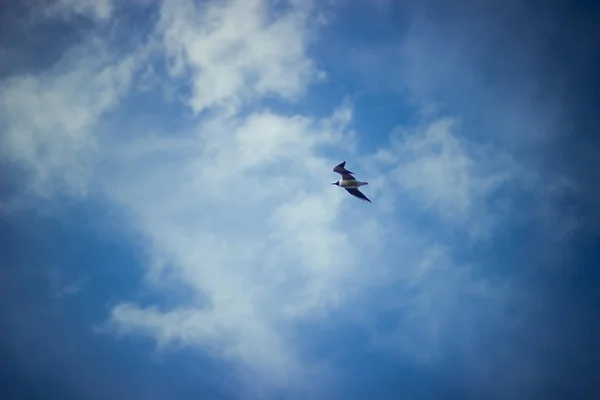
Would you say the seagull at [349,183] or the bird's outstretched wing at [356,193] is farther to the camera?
the bird's outstretched wing at [356,193]

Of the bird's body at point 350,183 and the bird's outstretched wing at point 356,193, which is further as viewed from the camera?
the bird's outstretched wing at point 356,193

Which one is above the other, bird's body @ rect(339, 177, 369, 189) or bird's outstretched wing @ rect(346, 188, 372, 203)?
bird's body @ rect(339, 177, 369, 189)

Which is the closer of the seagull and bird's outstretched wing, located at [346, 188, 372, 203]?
the seagull

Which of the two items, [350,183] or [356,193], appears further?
[356,193]

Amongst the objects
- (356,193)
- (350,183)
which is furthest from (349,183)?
(356,193)

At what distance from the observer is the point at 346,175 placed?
62.2 ft

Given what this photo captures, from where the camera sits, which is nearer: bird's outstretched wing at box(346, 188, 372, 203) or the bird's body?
the bird's body

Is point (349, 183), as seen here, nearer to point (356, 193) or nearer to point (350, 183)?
point (350, 183)

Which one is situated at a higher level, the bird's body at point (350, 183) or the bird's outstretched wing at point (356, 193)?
the bird's body at point (350, 183)
